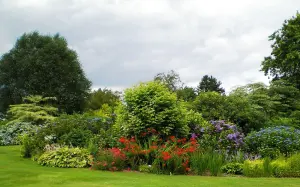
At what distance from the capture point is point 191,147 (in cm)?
1102

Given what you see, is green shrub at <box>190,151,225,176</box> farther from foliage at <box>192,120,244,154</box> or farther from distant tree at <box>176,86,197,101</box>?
distant tree at <box>176,86,197,101</box>

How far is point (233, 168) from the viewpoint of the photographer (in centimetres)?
1043

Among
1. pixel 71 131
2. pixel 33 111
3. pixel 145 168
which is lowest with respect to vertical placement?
pixel 145 168

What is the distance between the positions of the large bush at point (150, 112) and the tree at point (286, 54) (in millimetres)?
17449

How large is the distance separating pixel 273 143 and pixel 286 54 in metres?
18.8

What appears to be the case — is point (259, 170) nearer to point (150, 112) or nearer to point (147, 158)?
point (147, 158)

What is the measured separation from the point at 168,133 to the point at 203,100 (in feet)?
15.5

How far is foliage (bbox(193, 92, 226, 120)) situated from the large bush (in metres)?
3.22

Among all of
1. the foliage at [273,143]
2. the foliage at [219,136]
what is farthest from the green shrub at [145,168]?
the foliage at [273,143]

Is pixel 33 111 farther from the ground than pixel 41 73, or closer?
closer

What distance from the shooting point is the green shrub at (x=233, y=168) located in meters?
10.4

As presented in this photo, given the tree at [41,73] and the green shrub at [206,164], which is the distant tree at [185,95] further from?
the green shrub at [206,164]

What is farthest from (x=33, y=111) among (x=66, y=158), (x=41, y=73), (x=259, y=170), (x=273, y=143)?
(x=259, y=170)

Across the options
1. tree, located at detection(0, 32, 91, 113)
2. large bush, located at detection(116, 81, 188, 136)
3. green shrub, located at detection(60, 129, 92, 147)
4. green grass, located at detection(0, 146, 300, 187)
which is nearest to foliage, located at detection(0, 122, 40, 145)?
green shrub, located at detection(60, 129, 92, 147)
